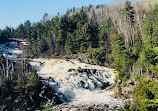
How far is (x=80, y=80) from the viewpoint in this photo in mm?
41562

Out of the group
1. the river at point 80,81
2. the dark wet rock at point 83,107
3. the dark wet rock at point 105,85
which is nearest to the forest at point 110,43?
the dark wet rock at point 105,85

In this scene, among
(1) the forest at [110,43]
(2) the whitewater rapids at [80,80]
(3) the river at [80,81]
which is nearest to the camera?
(3) the river at [80,81]

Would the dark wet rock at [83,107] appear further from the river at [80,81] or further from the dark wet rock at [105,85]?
the dark wet rock at [105,85]

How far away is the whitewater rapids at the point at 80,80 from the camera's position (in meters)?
34.6

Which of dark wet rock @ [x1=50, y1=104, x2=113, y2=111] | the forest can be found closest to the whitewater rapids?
dark wet rock @ [x1=50, y1=104, x2=113, y2=111]

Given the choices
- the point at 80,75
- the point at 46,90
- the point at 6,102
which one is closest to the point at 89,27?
the point at 80,75

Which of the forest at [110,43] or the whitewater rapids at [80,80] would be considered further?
the forest at [110,43]

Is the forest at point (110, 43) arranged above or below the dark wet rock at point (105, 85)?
above

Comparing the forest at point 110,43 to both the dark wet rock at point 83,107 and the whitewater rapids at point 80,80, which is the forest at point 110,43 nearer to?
the whitewater rapids at point 80,80

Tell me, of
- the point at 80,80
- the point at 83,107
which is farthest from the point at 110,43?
the point at 83,107

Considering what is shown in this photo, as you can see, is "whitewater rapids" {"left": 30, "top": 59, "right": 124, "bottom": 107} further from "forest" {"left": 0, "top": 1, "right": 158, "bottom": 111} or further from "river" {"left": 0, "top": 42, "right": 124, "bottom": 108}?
"forest" {"left": 0, "top": 1, "right": 158, "bottom": 111}

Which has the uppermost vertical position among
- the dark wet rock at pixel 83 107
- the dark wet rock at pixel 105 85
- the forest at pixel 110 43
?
the forest at pixel 110 43

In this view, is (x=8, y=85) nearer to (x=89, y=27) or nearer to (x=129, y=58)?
(x=129, y=58)

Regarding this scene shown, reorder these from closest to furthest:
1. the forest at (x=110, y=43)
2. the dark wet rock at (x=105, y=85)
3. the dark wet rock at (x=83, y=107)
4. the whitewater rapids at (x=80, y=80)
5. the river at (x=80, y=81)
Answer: the dark wet rock at (x=83, y=107)
the river at (x=80, y=81)
the whitewater rapids at (x=80, y=80)
the forest at (x=110, y=43)
the dark wet rock at (x=105, y=85)
